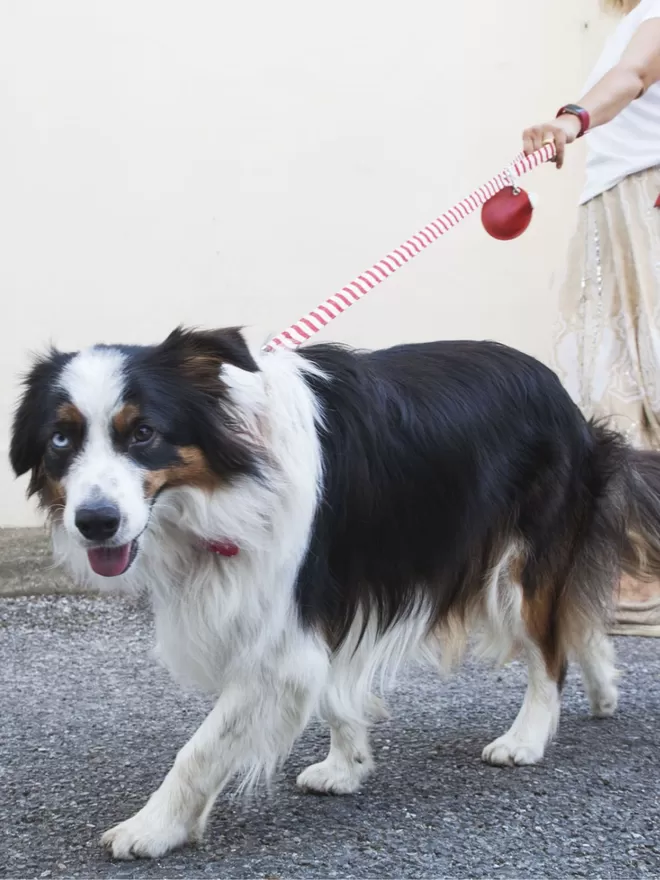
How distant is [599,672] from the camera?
3.37 metres

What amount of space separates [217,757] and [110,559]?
54 cm

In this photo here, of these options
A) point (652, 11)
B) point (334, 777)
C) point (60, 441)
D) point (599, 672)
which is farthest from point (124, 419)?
point (652, 11)

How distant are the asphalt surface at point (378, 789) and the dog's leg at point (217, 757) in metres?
0.05

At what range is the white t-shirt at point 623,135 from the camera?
12.2 feet

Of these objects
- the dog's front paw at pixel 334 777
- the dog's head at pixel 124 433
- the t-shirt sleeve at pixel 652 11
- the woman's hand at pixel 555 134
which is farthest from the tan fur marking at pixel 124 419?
the t-shirt sleeve at pixel 652 11

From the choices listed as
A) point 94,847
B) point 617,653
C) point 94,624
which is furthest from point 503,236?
point 94,624

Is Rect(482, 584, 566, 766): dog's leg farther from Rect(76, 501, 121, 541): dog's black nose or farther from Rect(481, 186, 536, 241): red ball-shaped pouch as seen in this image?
Rect(76, 501, 121, 541): dog's black nose

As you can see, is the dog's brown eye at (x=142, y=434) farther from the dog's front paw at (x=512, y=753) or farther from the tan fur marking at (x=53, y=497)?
the dog's front paw at (x=512, y=753)

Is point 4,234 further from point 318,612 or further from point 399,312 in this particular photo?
point 318,612

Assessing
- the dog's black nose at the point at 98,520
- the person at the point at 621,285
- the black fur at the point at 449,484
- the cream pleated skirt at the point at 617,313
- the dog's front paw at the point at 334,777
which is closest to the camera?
the dog's black nose at the point at 98,520

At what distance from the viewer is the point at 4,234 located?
16.2ft

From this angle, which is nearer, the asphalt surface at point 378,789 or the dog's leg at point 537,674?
the asphalt surface at point 378,789

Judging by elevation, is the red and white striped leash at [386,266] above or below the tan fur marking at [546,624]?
above

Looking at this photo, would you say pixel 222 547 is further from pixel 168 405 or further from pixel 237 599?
pixel 168 405
